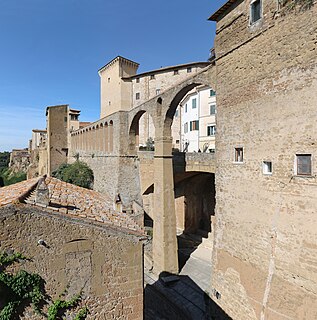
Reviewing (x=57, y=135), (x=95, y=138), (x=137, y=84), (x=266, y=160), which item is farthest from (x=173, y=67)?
(x=266, y=160)

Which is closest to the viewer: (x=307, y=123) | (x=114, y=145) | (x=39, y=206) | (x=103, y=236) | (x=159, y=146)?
(x=39, y=206)

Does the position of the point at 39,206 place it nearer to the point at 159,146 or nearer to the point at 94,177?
the point at 159,146

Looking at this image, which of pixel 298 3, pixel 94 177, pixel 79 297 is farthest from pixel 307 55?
pixel 94 177

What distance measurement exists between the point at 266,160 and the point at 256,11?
4.71 metres

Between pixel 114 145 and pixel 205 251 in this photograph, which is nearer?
pixel 205 251

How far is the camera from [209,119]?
25141 mm

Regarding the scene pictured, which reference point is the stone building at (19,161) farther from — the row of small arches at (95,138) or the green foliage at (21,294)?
the green foliage at (21,294)

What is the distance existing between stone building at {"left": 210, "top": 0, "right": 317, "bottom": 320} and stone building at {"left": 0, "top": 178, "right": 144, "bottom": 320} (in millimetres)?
3916

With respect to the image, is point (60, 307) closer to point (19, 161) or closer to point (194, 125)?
point (194, 125)

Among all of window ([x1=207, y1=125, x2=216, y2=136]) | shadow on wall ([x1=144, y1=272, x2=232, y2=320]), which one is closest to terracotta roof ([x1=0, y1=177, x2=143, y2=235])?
shadow on wall ([x1=144, y1=272, x2=232, y2=320])

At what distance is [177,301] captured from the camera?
11508mm

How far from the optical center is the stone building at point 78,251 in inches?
199

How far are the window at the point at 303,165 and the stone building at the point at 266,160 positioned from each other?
2cm

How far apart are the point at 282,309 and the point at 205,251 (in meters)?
9.91
